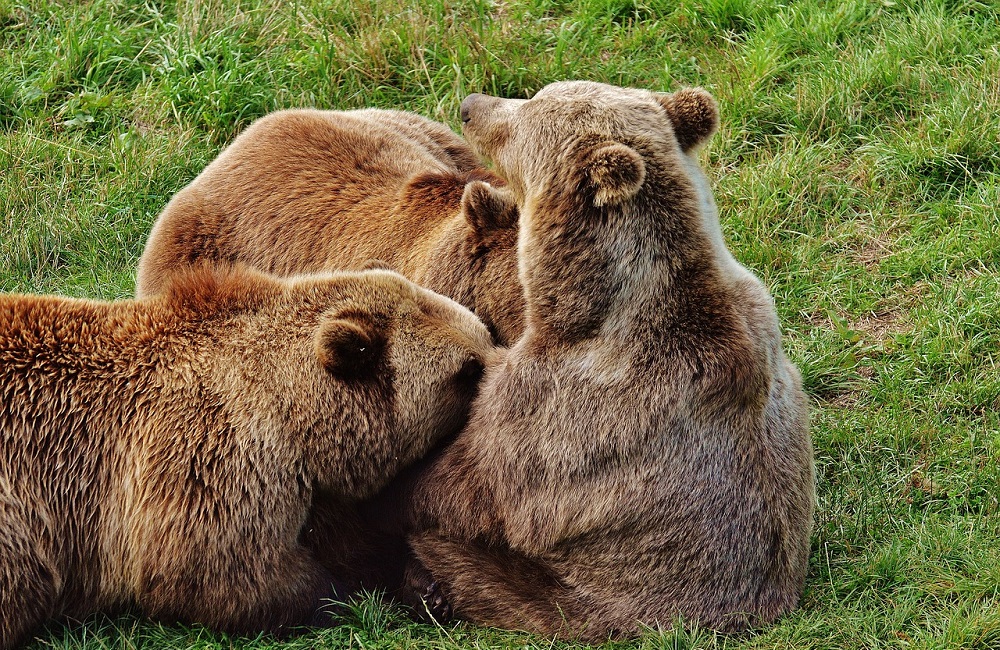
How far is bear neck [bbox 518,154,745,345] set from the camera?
5.38 metres

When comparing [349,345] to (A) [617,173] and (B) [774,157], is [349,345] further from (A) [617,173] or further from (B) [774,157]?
(B) [774,157]

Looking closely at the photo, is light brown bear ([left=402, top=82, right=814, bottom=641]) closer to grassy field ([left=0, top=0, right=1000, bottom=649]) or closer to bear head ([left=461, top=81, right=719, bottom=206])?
bear head ([left=461, top=81, right=719, bottom=206])

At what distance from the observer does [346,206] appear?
7.11m

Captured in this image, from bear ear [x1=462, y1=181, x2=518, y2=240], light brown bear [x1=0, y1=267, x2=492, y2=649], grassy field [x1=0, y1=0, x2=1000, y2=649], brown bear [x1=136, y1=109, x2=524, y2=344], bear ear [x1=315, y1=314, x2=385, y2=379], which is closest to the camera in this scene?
light brown bear [x1=0, y1=267, x2=492, y2=649]

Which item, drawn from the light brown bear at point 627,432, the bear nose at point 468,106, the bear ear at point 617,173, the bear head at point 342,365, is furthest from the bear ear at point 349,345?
the bear nose at point 468,106

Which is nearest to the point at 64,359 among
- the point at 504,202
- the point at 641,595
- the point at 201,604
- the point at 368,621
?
the point at 201,604

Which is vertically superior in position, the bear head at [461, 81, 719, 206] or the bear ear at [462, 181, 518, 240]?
the bear head at [461, 81, 719, 206]

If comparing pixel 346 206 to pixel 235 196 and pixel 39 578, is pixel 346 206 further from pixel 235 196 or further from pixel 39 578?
pixel 39 578

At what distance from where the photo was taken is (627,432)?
5293mm

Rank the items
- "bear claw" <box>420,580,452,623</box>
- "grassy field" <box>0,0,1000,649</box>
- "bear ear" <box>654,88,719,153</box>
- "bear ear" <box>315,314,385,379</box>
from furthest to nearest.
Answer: "grassy field" <box>0,0,1000,649</box> < "bear ear" <box>654,88,719,153</box> < "bear claw" <box>420,580,452,623</box> < "bear ear" <box>315,314,385,379</box>

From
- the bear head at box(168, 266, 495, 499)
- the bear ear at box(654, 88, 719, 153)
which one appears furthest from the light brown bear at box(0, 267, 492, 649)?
the bear ear at box(654, 88, 719, 153)

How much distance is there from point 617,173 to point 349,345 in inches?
57.8

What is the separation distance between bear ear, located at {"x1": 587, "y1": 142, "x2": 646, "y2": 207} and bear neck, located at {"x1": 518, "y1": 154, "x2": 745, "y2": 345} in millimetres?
120

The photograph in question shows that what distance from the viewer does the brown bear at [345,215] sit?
21.3 feet
